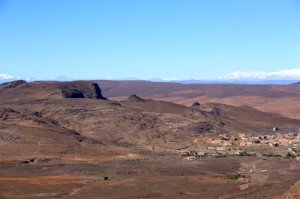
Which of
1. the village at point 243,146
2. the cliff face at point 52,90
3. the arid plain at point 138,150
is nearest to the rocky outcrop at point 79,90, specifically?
the cliff face at point 52,90

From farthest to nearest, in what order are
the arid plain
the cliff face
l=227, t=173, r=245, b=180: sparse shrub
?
the cliff face, l=227, t=173, r=245, b=180: sparse shrub, the arid plain

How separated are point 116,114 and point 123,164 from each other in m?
41.9

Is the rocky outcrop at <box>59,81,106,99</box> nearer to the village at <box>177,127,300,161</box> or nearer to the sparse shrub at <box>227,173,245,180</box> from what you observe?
the village at <box>177,127,300,161</box>

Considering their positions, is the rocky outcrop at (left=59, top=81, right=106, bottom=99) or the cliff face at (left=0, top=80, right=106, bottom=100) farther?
the rocky outcrop at (left=59, top=81, right=106, bottom=99)

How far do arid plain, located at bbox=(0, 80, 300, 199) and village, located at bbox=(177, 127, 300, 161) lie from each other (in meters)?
0.17

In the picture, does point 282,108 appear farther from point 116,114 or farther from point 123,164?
point 123,164

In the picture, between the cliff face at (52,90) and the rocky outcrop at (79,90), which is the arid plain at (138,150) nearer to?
the cliff face at (52,90)

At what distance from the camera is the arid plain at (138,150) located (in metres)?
50.8

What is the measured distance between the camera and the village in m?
81.0

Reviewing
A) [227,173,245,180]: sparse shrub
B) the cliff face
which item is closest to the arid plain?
[227,173,245,180]: sparse shrub

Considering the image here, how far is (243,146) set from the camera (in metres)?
90.2

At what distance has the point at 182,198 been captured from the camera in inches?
1813

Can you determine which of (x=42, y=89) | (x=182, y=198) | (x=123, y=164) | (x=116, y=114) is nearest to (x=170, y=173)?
(x=123, y=164)

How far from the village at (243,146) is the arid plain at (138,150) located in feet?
0.57
